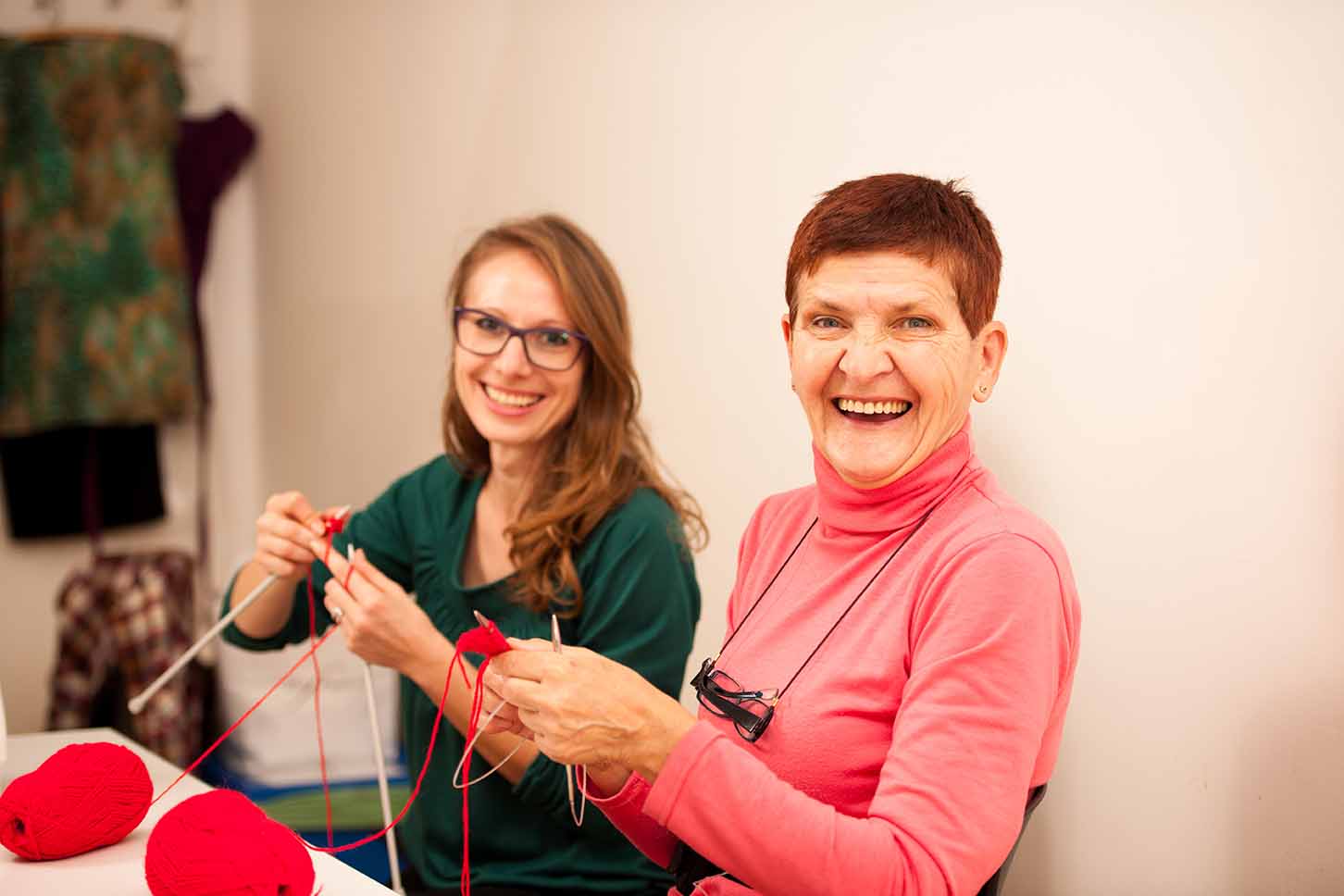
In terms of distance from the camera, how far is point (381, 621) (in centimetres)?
159

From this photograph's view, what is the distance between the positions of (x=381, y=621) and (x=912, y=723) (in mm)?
785

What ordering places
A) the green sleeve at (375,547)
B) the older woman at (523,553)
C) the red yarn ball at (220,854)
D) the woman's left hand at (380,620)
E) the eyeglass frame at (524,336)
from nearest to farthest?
the red yarn ball at (220,854) → the woman's left hand at (380,620) → the older woman at (523,553) → the eyeglass frame at (524,336) → the green sleeve at (375,547)

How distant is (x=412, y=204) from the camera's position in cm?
304

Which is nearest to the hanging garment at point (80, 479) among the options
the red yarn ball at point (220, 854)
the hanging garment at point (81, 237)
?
the hanging garment at point (81, 237)

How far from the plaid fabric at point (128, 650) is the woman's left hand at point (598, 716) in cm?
220

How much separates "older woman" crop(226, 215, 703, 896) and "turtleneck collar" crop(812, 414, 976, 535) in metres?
0.51

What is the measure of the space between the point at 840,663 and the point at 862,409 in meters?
0.25

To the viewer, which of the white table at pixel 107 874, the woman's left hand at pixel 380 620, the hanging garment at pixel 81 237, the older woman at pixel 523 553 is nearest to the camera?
the white table at pixel 107 874

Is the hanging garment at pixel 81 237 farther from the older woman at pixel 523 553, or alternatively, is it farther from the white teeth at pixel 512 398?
the white teeth at pixel 512 398

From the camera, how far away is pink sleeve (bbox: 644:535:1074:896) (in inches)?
40.1

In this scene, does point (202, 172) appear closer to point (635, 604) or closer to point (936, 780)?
point (635, 604)

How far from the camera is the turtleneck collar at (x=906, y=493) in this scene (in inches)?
47.9

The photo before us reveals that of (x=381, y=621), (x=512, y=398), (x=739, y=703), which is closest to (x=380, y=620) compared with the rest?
(x=381, y=621)

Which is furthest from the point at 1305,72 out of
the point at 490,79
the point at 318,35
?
the point at 318,35
